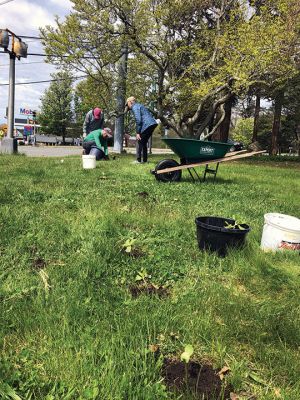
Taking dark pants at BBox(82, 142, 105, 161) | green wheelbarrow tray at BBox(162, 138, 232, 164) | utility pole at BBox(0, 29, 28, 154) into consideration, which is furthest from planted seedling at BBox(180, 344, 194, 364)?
utility pole at BBox(0, 29, 28, 154)

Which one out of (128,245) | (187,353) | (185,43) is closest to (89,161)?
(128,245)

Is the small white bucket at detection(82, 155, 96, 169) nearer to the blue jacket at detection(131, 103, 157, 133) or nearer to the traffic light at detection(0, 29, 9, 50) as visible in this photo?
the blue jacket at detection(131, 103, 157, 133)

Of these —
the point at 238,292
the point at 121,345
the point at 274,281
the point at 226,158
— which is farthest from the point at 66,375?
the point at 226,158

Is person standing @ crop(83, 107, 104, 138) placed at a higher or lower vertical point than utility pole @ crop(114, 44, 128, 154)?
lower

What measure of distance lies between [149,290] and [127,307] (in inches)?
12.4

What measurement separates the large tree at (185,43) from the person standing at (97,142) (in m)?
4.59

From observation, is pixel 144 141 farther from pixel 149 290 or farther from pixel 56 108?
pixel 56 108

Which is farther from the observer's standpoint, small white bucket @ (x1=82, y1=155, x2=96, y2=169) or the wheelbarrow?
small white bucket @ (x1=82, y1=155, x2=96, y2=169)

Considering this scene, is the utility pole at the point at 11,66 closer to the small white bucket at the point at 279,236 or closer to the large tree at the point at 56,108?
the small white bucket at the point at 279,236

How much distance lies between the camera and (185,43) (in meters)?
15.2

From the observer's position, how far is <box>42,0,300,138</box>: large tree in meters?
12.4

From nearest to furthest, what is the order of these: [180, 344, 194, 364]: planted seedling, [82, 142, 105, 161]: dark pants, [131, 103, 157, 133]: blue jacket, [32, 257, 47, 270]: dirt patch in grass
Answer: [180, 344, 194, 364]: planted seedling, [32, 257, 47, 270]: dirt patch in grass, [131, 103, 157, 133]: blue jacket, [82, 142, 105, 161]: dark pants

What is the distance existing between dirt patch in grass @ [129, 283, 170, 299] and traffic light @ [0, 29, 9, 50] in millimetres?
13762

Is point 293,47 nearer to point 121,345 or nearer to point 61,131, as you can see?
point 121,345
